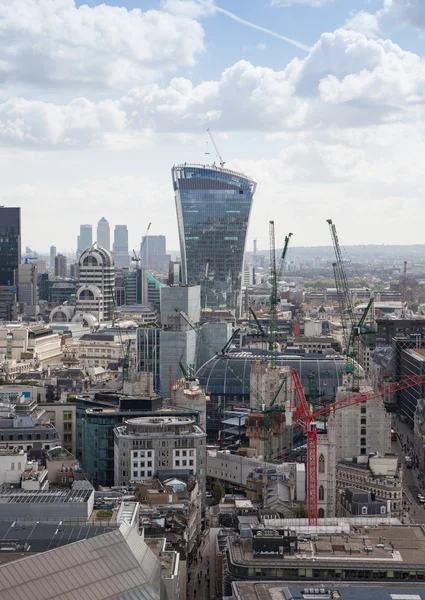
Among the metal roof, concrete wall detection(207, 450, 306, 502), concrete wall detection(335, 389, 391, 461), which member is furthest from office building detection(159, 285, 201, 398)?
the metal roof

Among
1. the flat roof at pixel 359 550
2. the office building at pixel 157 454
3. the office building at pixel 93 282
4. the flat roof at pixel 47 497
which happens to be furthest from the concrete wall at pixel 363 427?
the office building at pixel 93 282

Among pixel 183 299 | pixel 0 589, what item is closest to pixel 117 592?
pixel 0 589

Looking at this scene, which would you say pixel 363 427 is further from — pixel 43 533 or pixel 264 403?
pixel 43 533

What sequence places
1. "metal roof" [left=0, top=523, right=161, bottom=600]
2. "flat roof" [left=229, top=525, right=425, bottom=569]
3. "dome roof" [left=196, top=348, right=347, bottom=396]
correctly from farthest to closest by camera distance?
"dome roof" [left=196, top=348, right=347, bottom=396] < "flat roof" [left=229, top=525, right=425, bottom=569] < "metal roof" [left=0, top=523, right=161, bottom=600]

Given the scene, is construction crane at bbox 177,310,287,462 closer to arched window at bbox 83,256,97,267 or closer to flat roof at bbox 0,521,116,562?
flat roof at bbox 0,521,116,562

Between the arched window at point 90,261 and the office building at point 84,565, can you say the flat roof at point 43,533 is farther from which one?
the arched window at point 90,261
